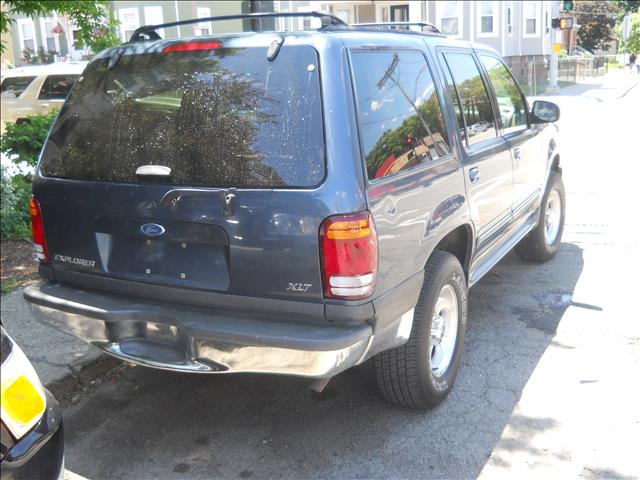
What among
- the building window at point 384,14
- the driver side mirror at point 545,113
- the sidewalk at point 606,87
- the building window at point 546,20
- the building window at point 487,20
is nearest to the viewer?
the driver side mirror at point 545,113

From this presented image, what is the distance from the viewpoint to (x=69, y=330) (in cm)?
356

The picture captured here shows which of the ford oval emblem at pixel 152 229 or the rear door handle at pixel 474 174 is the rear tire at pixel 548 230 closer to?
the rear door handle at pixel 474 174

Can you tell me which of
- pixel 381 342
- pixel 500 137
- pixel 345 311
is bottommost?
pixel 381 342

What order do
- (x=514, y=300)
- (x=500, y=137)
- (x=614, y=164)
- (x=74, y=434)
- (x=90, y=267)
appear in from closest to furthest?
(x=90, y=267) → (x=74, y=434) → (x=500, y=137) → (x=514, y=300) → (x=614, y=164)

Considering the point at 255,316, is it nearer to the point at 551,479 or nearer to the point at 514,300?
the point at 551,479

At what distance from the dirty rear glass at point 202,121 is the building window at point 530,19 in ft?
93.3

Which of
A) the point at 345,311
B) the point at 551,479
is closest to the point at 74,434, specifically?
the point at 345,311

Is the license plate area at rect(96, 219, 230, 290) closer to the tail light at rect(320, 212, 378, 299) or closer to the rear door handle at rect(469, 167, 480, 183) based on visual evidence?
the tail light at rect(320, 212, 378, 299)

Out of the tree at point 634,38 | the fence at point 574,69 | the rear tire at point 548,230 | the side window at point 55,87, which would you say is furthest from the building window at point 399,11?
the rear tire at point 548,230

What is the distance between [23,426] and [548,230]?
5315 millimetres

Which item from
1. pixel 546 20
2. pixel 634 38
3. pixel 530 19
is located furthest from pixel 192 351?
pixel 546 20

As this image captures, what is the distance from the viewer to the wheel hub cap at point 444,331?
385cm

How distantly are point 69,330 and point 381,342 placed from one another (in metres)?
1.59

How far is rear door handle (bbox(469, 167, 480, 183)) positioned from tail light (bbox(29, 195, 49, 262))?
2.40m
